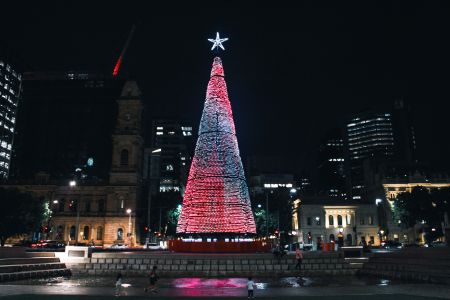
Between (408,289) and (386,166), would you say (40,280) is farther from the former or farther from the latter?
(386,166)

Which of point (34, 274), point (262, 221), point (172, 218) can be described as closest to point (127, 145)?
point (172, 218)

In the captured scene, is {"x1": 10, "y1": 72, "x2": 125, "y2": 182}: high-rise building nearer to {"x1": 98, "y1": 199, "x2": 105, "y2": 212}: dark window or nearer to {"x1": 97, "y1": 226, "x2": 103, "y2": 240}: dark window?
{"x1": 98, "y1": 199, "x2": 105, "y2": 212}: dark window

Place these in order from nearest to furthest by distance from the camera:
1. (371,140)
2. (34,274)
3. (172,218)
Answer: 1. (34,274)
2. (172,218)
3. (371,140)

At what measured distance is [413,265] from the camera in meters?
26.7

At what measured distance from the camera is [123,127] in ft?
283

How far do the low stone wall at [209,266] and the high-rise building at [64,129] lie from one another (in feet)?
317

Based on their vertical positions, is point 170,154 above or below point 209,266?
above

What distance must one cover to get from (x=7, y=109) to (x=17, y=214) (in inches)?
3688

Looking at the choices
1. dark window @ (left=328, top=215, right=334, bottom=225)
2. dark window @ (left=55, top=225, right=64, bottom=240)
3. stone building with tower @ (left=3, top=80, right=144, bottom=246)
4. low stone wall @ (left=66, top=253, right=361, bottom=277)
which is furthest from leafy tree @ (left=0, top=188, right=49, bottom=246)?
dark window @ (left=328, top=215, right=334, bottom=225)

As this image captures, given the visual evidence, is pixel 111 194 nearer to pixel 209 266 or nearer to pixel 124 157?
pixel 124 157

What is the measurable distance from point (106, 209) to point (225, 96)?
183 ft

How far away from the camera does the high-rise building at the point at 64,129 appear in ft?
405

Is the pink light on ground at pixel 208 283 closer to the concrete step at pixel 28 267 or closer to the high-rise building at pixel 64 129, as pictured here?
the concrete step at pixel 28 267

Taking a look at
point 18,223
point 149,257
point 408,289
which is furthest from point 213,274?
point 18,223
